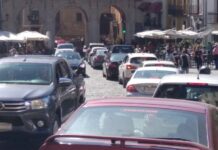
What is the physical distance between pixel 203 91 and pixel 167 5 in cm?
6697

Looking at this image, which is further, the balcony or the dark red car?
the balcony

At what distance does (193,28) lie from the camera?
65875 millimetres

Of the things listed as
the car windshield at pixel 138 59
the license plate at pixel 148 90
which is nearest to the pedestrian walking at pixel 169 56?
the car windshield at pixel 138 59

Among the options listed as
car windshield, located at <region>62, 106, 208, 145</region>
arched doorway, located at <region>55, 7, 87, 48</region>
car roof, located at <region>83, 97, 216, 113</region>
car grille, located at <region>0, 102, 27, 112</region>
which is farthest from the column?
car windshield, located at <region>62, 106, 208, 145</region>

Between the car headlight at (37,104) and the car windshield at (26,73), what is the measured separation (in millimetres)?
978

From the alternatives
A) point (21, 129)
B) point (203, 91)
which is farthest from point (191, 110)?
point (21, 129)

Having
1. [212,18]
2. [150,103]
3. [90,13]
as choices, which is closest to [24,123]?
[150,103]

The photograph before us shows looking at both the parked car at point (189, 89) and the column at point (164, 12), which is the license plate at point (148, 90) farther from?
Result: the column at point (164, 12)

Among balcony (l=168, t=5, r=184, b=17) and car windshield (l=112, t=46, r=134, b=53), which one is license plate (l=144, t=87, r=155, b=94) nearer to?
car windshield (l=112, t=46, r=134, b=53)

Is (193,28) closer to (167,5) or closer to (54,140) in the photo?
(167,5)

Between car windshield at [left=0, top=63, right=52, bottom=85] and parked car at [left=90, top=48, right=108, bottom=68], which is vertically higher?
car windshield at [left=0, top=63, right=52, bottom=85]

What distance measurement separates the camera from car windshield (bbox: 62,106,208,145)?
6.86 metres

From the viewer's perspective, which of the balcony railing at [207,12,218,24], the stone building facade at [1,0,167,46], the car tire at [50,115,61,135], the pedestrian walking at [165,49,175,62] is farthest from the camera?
the stone building facade at [1,0,167,46]

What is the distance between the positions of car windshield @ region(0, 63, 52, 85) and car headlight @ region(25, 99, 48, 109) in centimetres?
98
